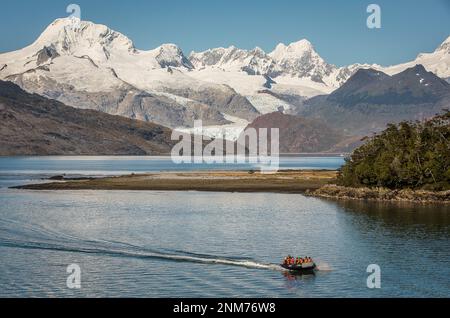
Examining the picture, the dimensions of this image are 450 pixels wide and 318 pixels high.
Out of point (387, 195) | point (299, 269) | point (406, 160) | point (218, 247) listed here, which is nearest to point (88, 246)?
point (218, 247)

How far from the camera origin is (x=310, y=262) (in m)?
78.9

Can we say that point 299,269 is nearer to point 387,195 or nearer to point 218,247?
point 218,247

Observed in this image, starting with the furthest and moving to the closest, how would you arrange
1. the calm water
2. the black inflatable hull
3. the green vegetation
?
the green vegetation < the black inflatable hull < the calm water

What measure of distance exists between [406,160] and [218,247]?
2862 inches

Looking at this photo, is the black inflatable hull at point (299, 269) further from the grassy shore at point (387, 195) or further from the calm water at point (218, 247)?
the grassy shore at point (387, 195)

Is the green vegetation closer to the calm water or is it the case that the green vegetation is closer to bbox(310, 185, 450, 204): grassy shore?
bbox(310, 185, 450, 204): grassy shore

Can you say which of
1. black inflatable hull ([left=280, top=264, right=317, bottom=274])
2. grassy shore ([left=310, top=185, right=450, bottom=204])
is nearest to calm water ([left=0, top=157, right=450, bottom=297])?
black inflatable hull ([left=280, top=264, right=317, bottom=274])

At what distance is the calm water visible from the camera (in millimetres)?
72562

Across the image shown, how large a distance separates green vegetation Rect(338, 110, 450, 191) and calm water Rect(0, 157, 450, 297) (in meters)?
12.5

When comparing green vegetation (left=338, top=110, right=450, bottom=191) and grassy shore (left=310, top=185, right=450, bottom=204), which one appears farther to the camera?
green vegetation (left=338, top=110, right=450, bottom=191)

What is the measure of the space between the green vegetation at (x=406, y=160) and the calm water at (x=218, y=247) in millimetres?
12522

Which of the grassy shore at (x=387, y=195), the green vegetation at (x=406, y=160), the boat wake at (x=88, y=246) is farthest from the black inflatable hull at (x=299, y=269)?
the green vegetation at (x=406, y=160)
